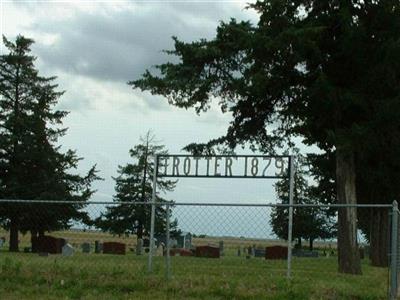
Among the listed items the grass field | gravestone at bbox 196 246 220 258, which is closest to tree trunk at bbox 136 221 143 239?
gravestone at bbox 196 246 220 258

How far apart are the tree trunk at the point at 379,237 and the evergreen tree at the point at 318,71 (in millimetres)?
10043

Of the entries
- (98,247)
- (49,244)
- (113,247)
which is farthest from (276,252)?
(98,247)

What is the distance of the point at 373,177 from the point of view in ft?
91.0

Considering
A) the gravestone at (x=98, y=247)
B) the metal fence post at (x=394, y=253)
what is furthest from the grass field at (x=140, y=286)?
the gravestone at (x=98, y=247)

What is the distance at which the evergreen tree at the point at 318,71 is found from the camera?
1964cm

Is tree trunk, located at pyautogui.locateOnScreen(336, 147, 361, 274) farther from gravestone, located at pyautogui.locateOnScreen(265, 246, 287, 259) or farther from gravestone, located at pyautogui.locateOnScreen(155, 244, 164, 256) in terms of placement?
gravestone, located at pyautogui.locateOnScreen(265, 246, 287, 259)

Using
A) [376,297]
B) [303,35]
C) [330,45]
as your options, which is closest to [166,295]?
[376,297]

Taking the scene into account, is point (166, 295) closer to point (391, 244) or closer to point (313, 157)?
point (391, 244)

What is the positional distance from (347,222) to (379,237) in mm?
12482

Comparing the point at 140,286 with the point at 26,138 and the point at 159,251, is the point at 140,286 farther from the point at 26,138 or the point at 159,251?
the point at 26,138

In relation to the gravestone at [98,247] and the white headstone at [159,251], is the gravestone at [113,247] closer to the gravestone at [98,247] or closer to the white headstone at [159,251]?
the gravestone at [98,247]

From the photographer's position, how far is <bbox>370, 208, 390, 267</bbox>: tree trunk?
31030 mm

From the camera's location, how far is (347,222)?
70.0 ft

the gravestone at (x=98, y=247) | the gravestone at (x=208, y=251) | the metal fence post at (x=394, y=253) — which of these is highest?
the metal fence post at (x=394, y=253)
